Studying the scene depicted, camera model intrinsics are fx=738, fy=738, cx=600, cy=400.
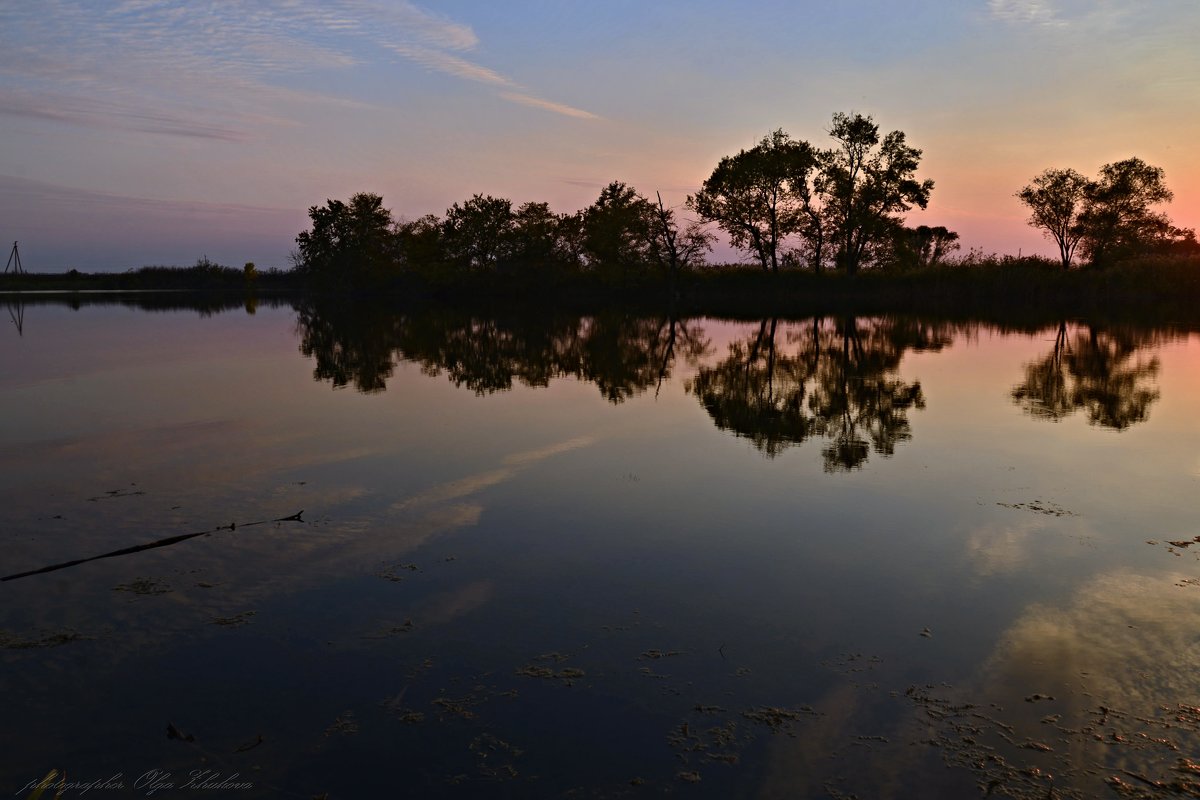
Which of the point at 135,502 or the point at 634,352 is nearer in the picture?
the point at 135,502

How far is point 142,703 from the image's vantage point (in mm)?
5684

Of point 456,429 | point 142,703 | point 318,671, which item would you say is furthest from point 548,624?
point 456,429

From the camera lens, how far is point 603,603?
7.42 m

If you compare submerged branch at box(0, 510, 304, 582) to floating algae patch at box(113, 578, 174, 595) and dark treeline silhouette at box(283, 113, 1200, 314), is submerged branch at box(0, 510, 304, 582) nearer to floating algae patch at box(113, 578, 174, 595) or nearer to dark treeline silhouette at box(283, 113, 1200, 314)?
floating algae patch at box(113, 578, 174, 595)

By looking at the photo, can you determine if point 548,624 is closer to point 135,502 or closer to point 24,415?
point 135,502

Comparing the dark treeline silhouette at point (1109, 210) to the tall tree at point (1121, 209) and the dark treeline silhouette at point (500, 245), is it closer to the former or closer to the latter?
the tall tree at point (1121, 209)

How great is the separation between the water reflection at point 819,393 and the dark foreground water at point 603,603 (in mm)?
231

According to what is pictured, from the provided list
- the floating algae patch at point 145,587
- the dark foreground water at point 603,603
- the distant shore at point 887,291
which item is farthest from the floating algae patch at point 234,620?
the distant shore at point 887,291

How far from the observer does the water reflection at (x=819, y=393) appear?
Result: 15.0 meters

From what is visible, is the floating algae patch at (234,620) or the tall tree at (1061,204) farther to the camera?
the tall tree at (1061,204)

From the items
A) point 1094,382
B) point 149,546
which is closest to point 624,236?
point 1094,382

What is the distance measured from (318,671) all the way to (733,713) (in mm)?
3411

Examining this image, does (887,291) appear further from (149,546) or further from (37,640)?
(37,640)

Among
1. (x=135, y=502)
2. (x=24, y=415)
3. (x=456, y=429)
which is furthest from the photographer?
(x=24, y=415)
